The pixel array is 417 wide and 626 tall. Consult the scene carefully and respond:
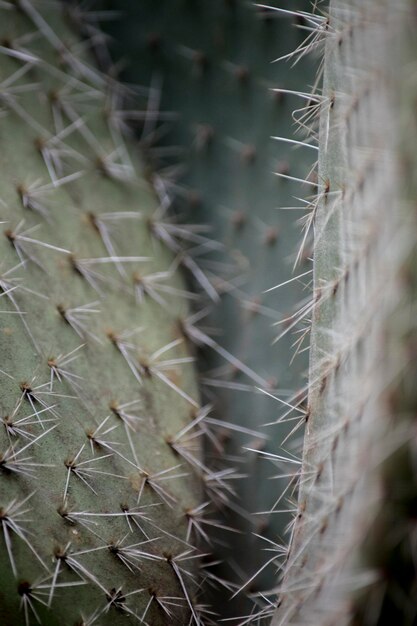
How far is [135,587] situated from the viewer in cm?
110

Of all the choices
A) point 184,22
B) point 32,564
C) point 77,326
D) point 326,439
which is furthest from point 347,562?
point 184,22

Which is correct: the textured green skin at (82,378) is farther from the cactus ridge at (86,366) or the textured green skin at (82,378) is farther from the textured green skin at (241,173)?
the textured green skin at (241,173)

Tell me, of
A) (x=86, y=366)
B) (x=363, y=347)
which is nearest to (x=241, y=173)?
(x=86, y=366)

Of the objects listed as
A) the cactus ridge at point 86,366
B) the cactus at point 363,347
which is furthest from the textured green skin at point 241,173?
the cactus at point 363,347

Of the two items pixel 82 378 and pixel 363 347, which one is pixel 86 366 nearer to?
pixel 82 378

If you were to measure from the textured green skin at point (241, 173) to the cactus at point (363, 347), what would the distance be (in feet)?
1.11

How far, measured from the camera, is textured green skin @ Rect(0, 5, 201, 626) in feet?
3.40

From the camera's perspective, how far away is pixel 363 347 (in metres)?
0.80

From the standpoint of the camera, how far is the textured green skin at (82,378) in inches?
40.8

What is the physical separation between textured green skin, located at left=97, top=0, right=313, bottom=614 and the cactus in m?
0.34

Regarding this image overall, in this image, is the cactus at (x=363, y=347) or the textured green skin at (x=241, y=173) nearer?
the cactus at (x=363, y=347)

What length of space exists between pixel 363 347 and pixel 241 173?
75cm

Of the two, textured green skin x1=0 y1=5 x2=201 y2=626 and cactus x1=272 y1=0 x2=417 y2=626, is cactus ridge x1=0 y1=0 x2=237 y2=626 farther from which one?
cactus x1=272 y1=0 x2=417 y2=626

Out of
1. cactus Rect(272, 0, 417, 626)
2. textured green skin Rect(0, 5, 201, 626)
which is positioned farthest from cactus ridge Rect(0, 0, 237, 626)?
cactus Rect(272, 0, 417, 626)
